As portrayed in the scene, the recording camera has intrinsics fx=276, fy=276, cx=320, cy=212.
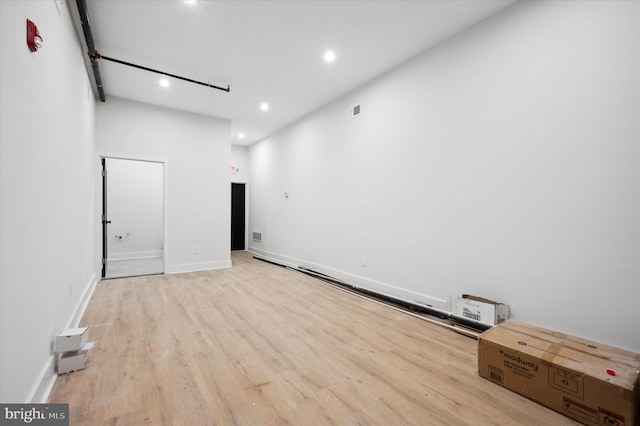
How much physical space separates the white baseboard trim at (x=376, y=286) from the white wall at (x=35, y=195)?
349 centimetres

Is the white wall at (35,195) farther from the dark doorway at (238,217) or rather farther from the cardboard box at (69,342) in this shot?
the dark doorway at (238,217)

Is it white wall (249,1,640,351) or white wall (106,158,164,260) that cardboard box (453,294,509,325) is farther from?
white wall (106,158,164,260)

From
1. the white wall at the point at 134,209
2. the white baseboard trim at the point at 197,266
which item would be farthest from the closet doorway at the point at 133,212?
the white baseboard trim at the point at 197,266

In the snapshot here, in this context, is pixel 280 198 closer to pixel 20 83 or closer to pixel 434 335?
pixel 434 335

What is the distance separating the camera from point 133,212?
25.3 feet

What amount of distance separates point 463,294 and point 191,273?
16.3 feet

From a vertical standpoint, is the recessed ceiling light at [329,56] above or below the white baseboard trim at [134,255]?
above

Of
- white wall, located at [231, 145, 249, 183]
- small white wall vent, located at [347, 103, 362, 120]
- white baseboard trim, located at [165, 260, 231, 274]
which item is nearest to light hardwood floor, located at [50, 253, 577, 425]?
white baseboard trim, located at [165, 260, 231, 274]

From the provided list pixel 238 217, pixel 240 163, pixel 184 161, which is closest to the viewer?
pixel 184 161

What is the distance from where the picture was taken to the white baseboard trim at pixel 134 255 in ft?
24.2

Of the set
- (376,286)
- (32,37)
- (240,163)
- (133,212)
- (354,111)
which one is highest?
(354,111)

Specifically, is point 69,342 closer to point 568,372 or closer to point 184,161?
point 568,372

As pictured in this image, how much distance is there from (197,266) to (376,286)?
3862 millimetres

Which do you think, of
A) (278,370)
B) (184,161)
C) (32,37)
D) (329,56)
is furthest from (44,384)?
(184,161)
